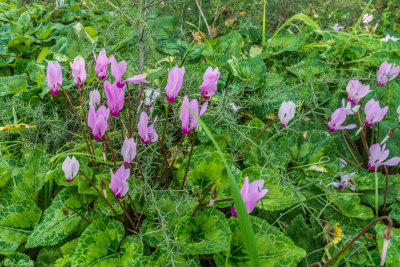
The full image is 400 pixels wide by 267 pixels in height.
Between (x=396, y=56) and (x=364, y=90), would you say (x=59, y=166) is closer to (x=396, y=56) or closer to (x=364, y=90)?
(x=364, y=90)

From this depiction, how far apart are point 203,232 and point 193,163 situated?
274 mm

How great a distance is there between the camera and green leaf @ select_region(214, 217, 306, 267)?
967 mm

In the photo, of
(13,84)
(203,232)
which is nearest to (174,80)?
(203,232)

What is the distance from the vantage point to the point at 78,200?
1157 mm

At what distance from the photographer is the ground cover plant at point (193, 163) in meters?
0.98

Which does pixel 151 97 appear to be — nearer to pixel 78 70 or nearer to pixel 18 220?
pixel 78 70

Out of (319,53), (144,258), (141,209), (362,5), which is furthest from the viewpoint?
(362,5)

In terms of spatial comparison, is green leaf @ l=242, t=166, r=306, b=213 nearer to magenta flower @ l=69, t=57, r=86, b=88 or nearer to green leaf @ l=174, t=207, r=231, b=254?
green leaf @ l=174, t=207, r=231, b=254

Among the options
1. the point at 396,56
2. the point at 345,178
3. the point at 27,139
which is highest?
the point at 396,56

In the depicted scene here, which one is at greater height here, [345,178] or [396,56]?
[396,56]

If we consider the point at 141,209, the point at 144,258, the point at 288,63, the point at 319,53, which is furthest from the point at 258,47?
the point at 144,258

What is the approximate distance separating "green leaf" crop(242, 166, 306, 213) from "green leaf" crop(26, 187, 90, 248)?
2.01 feet

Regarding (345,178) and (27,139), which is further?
(27,139)

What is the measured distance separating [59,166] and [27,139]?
449 mm
